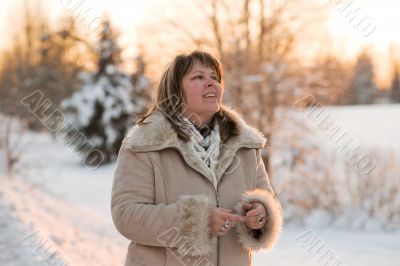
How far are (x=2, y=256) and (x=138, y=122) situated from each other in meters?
2.99

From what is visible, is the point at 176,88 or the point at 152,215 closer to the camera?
the point at 152,215

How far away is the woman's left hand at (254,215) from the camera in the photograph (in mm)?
2342

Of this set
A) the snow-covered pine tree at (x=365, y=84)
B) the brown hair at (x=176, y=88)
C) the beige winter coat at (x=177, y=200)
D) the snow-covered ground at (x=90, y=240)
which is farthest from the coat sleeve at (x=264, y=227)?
the snow-covered pine tree at (x=365, y=84)

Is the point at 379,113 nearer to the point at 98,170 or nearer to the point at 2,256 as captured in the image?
the point at 98,170

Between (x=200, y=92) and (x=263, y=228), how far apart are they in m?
0.75

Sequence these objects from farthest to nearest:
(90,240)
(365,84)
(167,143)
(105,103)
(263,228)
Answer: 1. (365,84)
2. (105,103)
3. (90,240)
4. (263,228)
5. (167,143)

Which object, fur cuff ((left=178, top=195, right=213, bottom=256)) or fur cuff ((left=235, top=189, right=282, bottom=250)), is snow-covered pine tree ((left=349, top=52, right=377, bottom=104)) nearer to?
fur cuff ((left=235, top=189, right=282, bottom=250))

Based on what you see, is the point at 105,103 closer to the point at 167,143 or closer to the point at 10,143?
the point at 10,143

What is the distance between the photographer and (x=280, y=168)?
38.2ft

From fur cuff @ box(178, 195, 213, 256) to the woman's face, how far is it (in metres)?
0.46

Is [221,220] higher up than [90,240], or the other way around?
[221,220]

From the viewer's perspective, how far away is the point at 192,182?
236cm

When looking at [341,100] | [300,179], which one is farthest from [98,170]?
[300,179]

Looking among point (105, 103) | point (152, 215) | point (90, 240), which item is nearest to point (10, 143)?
point (90, 240)
